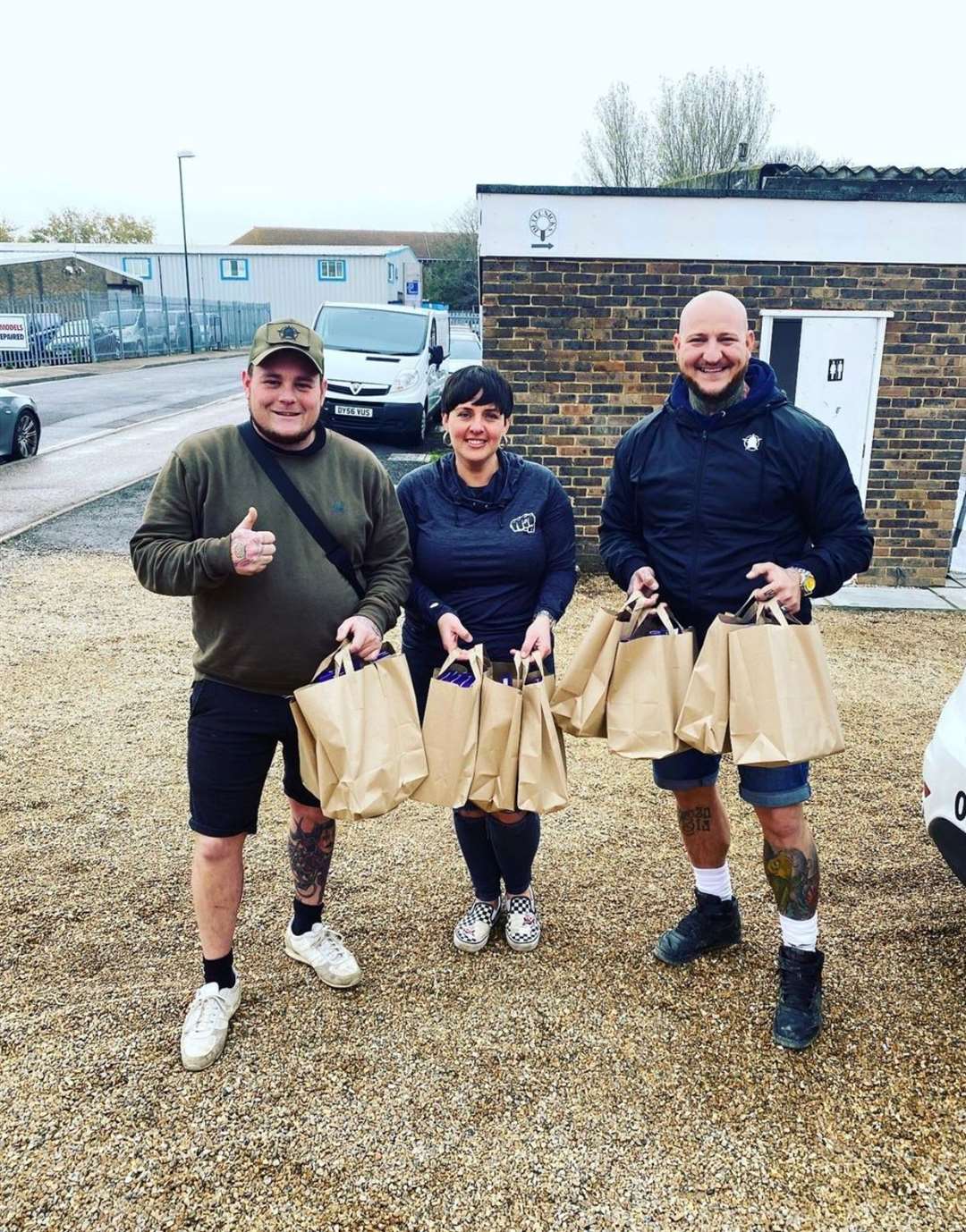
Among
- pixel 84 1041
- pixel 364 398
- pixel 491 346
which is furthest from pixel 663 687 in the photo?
pixel 364 398

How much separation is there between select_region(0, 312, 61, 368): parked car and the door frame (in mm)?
26735

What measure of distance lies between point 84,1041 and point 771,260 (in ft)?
22.6

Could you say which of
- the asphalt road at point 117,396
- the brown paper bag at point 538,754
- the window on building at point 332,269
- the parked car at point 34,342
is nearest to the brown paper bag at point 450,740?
the brown paper bag at point 538,754

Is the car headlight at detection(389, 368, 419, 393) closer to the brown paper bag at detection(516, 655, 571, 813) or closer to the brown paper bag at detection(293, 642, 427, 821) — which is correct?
the brown paper bag at detection(516, 655, 571, 813)

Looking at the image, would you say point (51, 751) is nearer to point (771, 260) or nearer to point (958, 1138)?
point (958, 1138)

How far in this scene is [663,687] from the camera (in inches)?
103

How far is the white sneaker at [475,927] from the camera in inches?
122

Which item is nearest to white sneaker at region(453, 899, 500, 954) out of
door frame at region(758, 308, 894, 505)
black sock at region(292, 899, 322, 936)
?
black sock at region(292, 899, 322, 936)

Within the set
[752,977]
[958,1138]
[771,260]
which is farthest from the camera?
[771,260]

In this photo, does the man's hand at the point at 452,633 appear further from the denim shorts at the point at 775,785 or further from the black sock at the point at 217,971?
the black sock at the point at 217,971

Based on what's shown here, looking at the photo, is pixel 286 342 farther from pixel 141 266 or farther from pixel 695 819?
pixel 141 266

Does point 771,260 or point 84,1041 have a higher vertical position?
point 771,260

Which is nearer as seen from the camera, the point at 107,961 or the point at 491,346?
the point at 107,961

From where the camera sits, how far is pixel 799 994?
8.82ft
